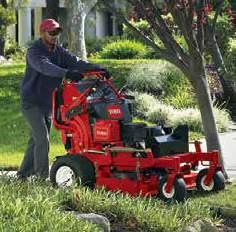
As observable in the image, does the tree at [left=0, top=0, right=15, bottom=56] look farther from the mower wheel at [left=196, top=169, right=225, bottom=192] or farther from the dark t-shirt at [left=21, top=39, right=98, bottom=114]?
the mower wheel at [left=196, top=169, right=225, bottom=192]

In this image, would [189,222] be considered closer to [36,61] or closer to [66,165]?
[66,165]

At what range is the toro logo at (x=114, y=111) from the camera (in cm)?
870

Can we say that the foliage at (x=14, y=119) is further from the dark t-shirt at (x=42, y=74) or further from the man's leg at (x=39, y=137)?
the dark t-shirt at (x=42, y=74)

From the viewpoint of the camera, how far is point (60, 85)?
9062 mm

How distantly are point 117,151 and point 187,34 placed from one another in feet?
5.39

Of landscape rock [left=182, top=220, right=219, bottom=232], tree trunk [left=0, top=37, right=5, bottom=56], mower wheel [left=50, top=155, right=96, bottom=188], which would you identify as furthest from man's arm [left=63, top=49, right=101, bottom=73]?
tree trunk [left=0, top=37, right=5, bottom=56]

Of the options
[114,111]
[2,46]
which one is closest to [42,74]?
[114,111]

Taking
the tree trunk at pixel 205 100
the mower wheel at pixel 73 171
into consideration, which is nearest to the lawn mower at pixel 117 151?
the mower wheel at pixel 73 171

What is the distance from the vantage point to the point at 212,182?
9.02 m

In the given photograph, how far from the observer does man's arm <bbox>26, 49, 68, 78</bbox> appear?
853 cm

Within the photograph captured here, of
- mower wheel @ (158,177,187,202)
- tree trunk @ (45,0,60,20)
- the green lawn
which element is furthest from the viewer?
tree trunk @ (45,0,60,20)

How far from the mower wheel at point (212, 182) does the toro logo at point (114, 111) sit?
3.81ft

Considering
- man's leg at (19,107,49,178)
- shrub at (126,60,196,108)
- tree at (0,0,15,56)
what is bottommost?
man's leg at (19,107,49,178)

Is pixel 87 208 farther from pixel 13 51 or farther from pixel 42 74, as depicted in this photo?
pixel 13 51
